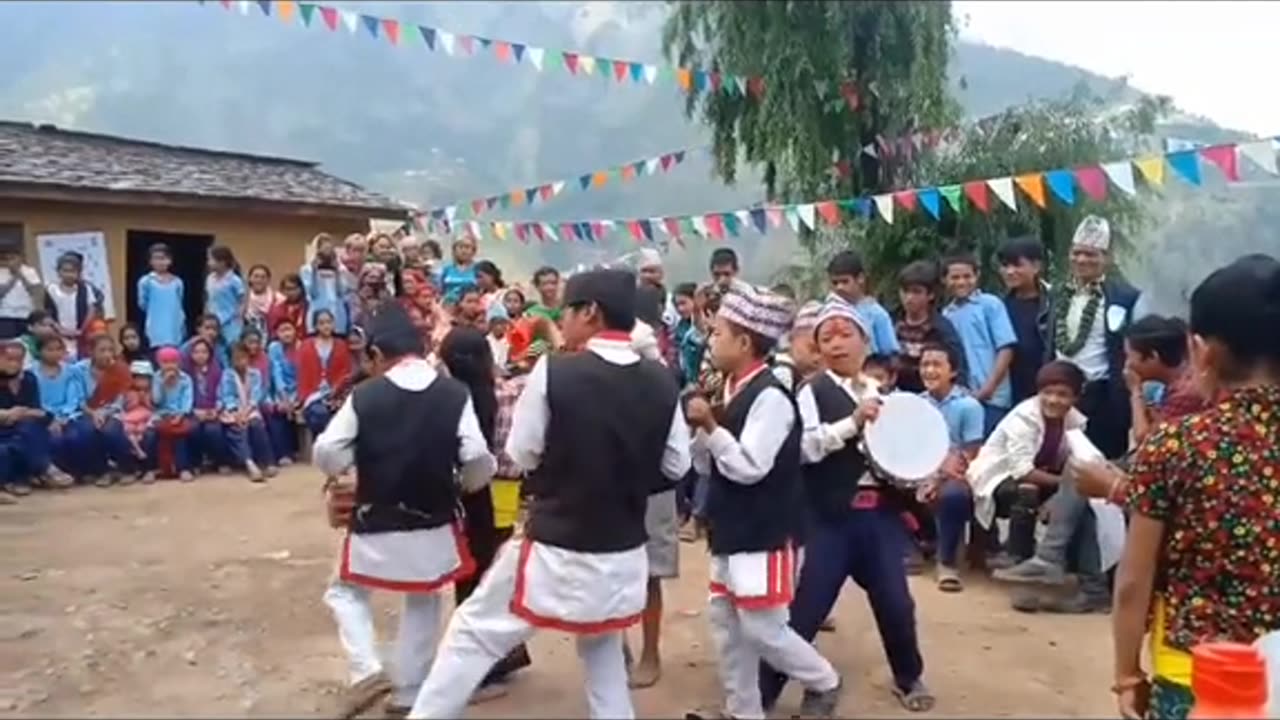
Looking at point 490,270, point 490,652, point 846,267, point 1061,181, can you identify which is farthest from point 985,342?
point 490,652

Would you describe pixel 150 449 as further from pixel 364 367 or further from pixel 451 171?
pixel 451 171

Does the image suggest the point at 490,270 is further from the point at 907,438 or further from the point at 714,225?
the point at 907,438

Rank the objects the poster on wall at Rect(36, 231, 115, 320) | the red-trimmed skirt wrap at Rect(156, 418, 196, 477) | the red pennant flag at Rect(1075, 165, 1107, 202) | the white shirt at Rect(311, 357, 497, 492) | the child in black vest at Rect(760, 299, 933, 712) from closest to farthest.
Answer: the white shirt at Rect(311, 357, 497, 492), the child in black vest at Rect(760, 299, 933, 712), the red pennant flag at Rect(1075, 165, 1107, 202), the red-trimmed skirt wrap at Rect(156, 418, 196, 477), the poster on wall at Rect(36, 231, 115, 320)

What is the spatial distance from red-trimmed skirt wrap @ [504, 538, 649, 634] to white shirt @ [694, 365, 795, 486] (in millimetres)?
504

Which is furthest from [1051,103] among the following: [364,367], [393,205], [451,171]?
[451,171]

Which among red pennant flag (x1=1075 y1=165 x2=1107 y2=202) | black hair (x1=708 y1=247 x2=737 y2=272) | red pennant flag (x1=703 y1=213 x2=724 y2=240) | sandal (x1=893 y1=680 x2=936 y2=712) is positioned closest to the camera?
sandal (x1=893 y1=680 x2=936 y2=712)

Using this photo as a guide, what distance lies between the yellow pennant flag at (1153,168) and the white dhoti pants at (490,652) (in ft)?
18.5

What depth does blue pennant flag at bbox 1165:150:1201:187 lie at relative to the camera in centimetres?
795

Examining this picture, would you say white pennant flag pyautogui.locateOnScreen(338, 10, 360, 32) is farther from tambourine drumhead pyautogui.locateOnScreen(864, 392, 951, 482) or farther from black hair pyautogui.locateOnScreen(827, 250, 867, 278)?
tambourine drumhead pyautogui.locateOnScreen(864, 392, 951, 482)

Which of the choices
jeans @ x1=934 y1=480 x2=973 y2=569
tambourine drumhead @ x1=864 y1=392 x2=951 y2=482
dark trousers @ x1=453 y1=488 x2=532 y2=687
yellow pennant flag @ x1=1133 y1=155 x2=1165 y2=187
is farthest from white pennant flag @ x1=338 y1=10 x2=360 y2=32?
tambourine drumhead @ x1=864 y1=392 x2=951 y2=482

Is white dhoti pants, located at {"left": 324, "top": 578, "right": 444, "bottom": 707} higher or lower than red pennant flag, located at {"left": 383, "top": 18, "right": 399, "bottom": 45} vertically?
lower

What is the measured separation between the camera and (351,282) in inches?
454

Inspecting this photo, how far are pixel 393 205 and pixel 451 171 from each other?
57818mm

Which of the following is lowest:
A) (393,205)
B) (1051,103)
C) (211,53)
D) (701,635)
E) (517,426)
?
(701,635)
